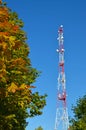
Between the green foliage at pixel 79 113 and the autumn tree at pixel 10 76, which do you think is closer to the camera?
the autumn tree at pixel 10 76

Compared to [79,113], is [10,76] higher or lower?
lower

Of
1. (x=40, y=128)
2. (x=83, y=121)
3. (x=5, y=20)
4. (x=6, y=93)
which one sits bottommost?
(x=6, y=93)

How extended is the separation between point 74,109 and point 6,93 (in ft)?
108

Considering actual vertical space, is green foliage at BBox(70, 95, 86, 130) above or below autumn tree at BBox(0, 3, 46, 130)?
above

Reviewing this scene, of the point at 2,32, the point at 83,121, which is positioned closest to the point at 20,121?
the point at 2,32

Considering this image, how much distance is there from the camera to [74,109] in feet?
208

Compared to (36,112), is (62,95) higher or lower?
higher

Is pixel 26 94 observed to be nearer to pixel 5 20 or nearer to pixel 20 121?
pixel 5 20

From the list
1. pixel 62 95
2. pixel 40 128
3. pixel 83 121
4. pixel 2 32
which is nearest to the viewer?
pixel 2 32

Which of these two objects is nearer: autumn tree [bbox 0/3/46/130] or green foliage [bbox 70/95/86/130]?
autumn tree [bbox 0/3/46/130]

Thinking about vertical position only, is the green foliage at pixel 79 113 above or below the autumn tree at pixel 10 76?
above

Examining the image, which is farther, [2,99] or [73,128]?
[73,128]

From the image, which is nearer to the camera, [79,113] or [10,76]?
[10,76]

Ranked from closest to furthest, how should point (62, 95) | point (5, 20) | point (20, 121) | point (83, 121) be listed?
point (5, 20) → point (20, 121) → point (83, 121) → point (62, 95)
